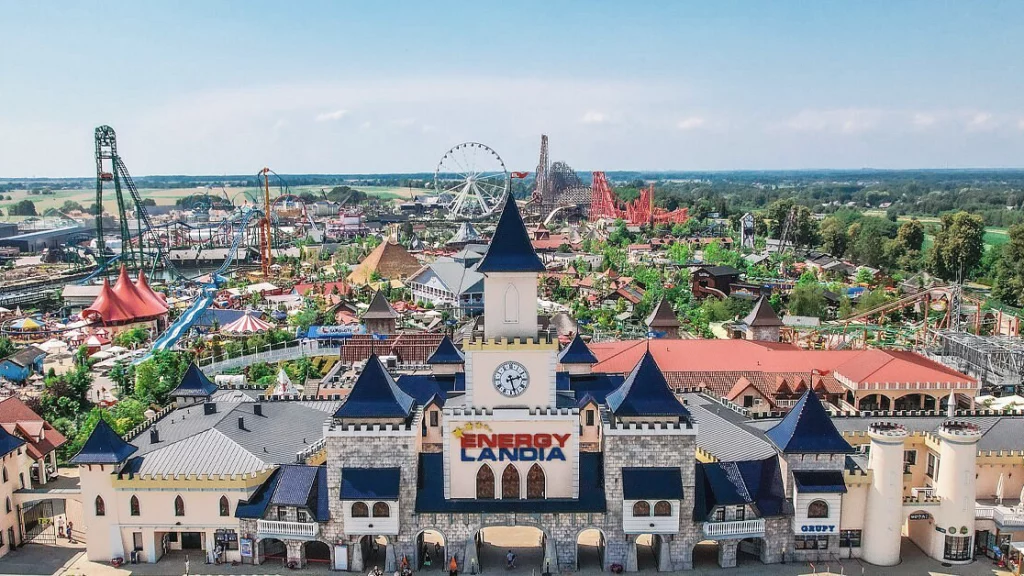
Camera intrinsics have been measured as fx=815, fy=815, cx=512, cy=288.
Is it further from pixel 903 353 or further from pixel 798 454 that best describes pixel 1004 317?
pixel 798 454

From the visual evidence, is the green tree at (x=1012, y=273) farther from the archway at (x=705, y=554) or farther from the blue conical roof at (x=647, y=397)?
the blue conical roof at (x=647, y=397)

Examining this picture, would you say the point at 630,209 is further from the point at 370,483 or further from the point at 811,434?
the point at 370,483

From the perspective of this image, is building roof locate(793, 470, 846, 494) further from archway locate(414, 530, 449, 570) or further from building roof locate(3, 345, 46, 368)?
building roof locate(3, 345, 46, 368)

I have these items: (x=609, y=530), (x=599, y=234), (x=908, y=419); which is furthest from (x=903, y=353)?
(x=599, y=234)

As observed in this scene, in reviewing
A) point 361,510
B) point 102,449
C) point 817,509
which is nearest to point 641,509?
point 817,509

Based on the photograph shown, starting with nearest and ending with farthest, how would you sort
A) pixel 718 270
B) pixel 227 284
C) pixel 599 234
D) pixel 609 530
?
1. pixel 609 530
2. pixel 718 270
3. pixel 227 284
4. pixel 599 234

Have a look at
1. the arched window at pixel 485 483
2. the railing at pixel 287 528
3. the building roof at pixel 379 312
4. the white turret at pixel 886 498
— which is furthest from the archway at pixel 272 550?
the building roof at pixel 379 312
